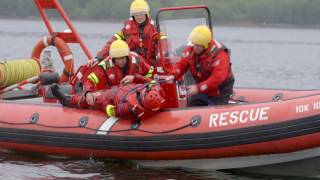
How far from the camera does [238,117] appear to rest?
7.70 meters

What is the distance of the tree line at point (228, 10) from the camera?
178 ft

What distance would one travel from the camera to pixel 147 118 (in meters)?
8.18

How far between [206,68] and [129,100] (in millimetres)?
897

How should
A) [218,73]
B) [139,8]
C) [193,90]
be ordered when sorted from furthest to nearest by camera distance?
[139,8] < [193,90] < [218,73]

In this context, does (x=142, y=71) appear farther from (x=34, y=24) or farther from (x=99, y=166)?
(x=34, y=24)

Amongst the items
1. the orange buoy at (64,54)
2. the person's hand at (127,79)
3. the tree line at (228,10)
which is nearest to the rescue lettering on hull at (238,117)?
the person's hand at (127,79)

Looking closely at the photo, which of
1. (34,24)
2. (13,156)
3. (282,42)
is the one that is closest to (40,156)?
(13,156)

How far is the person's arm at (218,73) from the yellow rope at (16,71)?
3.78 m

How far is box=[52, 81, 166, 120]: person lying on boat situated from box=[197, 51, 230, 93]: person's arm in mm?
495

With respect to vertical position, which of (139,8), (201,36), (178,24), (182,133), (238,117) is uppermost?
(139,8)

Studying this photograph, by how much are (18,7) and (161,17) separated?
44.8 meters

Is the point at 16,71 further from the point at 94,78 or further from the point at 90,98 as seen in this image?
the point at 90,98

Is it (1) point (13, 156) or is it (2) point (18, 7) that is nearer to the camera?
(1) point (13, 156)

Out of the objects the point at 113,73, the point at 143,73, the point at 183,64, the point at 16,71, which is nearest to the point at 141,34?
the point at 143,73
